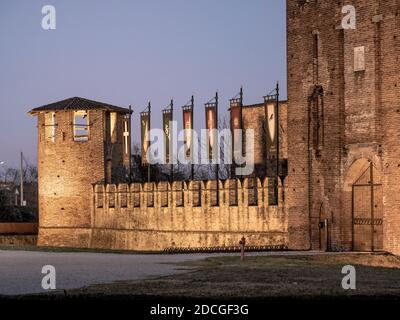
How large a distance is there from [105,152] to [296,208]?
1761cm

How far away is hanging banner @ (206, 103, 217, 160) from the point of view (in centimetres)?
3828

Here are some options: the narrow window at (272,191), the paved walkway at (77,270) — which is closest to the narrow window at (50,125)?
the narrow window at (272,191)

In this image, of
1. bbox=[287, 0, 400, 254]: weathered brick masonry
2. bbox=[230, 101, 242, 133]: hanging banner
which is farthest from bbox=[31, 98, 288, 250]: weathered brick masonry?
bbox=[287, 0, 400, 254]: weathered brick masonry

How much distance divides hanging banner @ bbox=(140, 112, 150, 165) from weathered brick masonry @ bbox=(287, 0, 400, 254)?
11.7m

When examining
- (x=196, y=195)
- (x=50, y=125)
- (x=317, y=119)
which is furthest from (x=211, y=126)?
(x=50, y=125)

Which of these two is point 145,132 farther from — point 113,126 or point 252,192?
point 252,192

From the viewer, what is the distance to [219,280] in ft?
66.2

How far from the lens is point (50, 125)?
49312 mm

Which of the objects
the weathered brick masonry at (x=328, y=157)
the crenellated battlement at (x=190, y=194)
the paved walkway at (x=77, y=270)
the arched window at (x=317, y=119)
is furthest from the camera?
the crenellated battlement at (x=190, y=194)

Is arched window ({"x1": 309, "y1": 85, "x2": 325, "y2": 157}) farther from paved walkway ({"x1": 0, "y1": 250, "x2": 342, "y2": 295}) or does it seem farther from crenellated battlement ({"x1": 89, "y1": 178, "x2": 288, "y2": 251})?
paved walkway ({"x1": 0, "y1": 250, "x2": 342, "y2": 295})

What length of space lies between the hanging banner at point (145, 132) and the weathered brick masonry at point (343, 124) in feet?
38.2

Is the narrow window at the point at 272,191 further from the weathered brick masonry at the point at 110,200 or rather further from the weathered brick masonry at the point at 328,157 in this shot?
the weathered brick masonry at the point at 110,200

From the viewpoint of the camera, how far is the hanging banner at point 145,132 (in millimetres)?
43562

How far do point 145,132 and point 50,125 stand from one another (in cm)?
719
